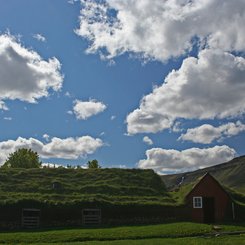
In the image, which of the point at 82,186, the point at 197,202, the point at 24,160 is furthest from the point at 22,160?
the point at 197,202

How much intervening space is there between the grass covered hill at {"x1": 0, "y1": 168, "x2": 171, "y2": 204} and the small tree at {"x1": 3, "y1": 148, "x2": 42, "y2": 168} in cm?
2441

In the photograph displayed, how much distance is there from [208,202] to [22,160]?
46.2 meters

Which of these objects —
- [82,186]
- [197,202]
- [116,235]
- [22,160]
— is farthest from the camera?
[22,160]

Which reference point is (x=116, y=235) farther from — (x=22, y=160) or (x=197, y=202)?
(x=22, y=160)

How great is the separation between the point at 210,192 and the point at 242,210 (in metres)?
4.26

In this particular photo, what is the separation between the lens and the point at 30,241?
36125 mm

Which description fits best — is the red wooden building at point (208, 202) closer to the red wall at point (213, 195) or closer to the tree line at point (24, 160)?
the red wall at point (213, 195)

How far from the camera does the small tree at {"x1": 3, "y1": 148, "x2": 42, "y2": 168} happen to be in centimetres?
8512

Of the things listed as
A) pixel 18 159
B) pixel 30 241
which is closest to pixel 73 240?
pixel 30 241

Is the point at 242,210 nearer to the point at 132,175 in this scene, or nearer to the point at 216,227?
the point at 216,227

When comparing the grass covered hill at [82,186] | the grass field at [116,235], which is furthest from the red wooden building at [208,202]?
the grass field at [116,235]

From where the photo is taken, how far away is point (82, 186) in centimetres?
5434

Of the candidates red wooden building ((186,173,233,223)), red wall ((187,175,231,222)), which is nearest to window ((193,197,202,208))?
red wooden building ((186,173,233,223))

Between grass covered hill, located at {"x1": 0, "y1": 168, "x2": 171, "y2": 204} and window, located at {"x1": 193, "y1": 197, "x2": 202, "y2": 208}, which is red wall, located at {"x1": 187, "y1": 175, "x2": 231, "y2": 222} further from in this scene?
grass covered hill, located at {"x1": 0, "y1": 168, "x2": 171, "y2": 204}
